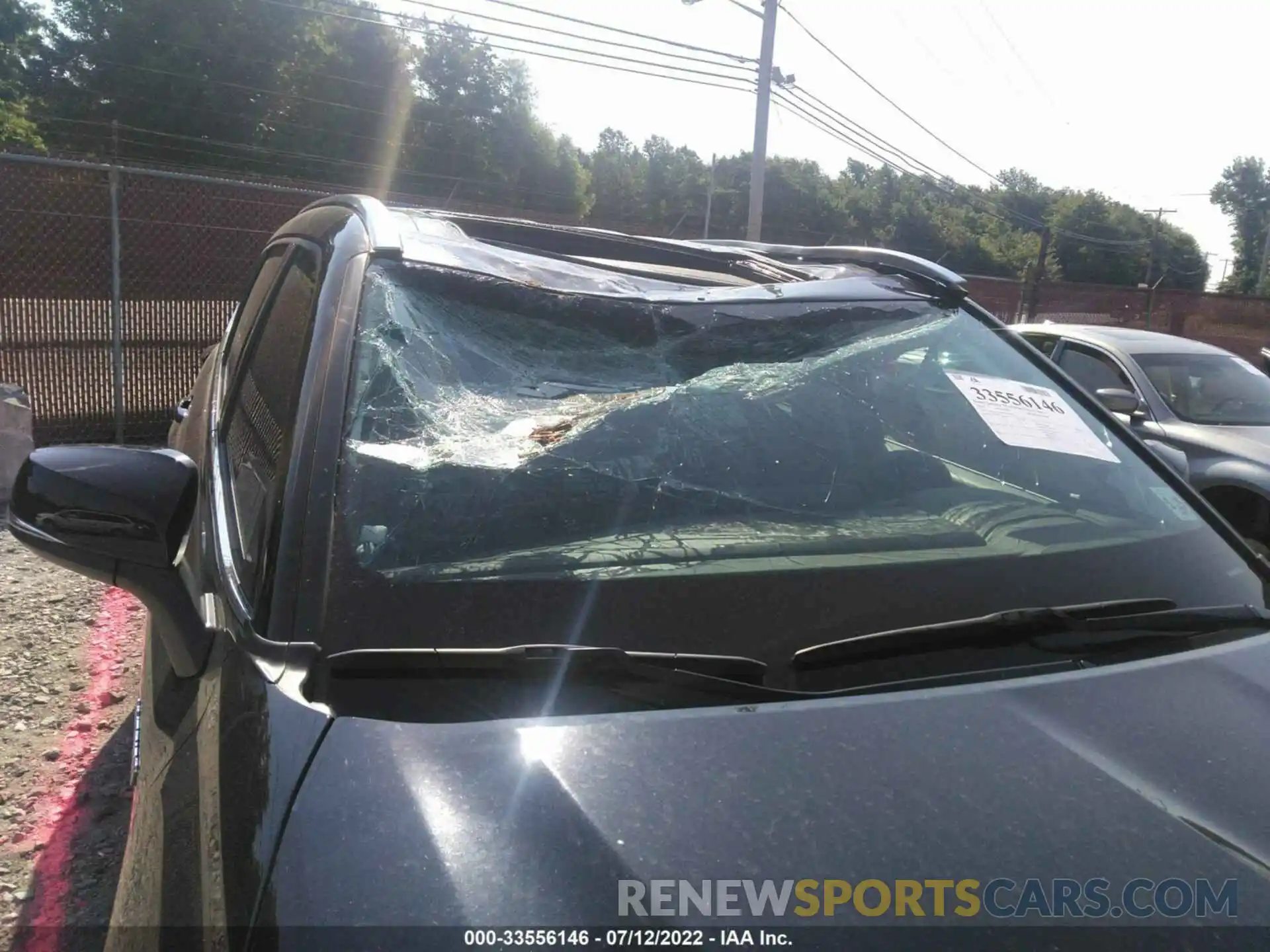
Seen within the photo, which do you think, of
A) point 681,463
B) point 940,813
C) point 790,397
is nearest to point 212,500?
point 681,463

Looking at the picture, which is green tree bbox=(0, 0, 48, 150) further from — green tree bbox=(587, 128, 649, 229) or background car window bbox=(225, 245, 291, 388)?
background car window bbox=(225, 245, 291, 388)

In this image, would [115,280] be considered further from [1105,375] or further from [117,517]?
[1105,375]

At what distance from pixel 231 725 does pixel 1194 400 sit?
715 cm

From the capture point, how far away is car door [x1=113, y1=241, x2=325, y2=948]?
1173mm

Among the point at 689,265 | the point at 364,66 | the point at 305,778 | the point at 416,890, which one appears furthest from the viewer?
the point at 364,66

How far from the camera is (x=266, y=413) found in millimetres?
2035

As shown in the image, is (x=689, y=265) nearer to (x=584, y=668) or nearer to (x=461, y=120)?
(x=584, y=668)

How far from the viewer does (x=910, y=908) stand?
1092 millimetres

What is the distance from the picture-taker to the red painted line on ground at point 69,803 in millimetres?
2564

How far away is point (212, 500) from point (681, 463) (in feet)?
3.37

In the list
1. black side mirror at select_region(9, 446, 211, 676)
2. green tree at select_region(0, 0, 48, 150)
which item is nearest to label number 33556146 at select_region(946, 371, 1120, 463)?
black side mirror at select_region(9, 446, 211, 676)

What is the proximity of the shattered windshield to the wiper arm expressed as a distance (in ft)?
0.63

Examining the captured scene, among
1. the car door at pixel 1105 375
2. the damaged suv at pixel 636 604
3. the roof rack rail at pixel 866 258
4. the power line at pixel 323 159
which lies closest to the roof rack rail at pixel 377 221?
the damaged suv at pixel 636 604

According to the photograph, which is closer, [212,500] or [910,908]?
[910,908]
